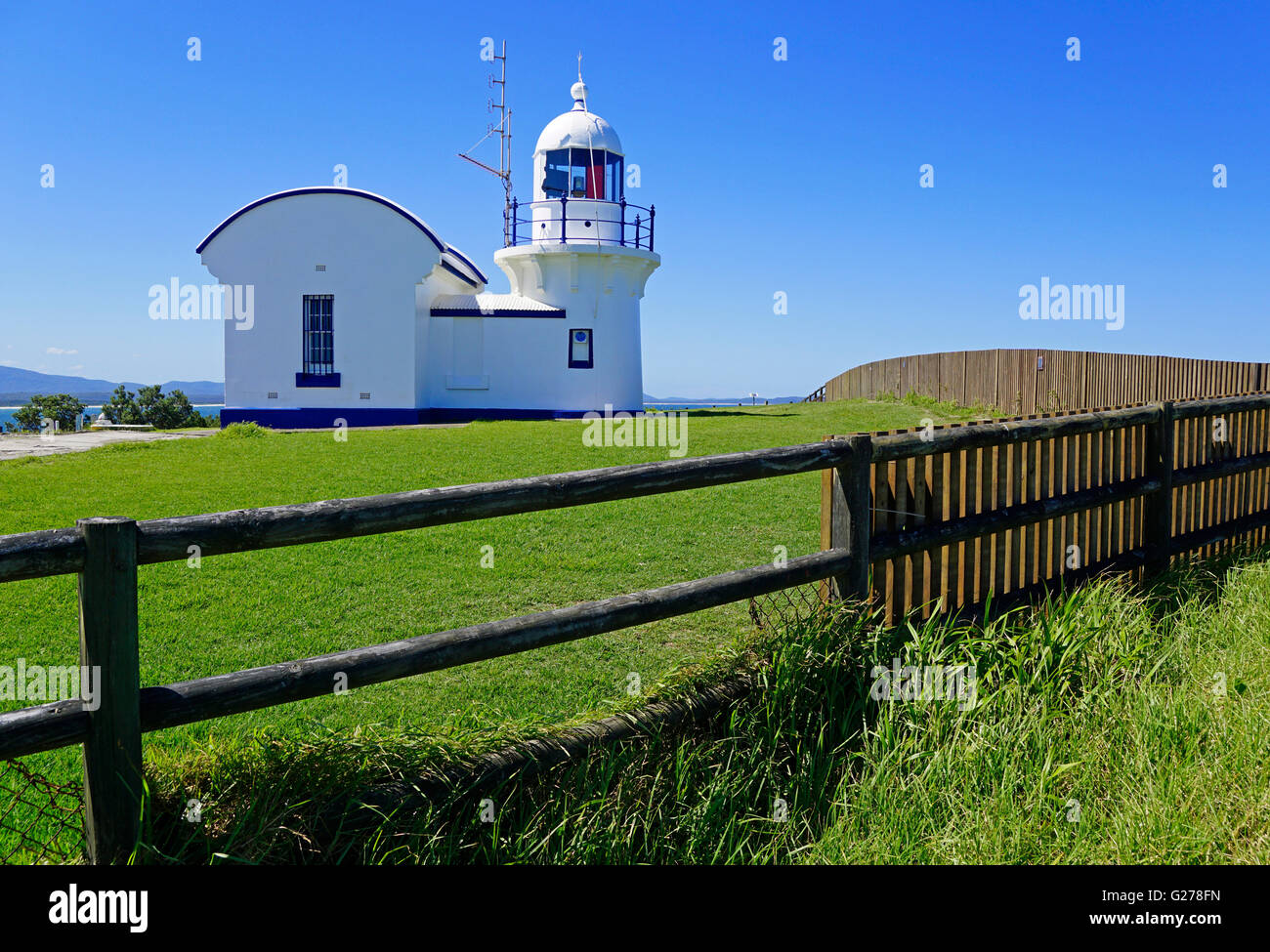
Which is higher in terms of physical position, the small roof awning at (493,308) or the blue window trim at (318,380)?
the small roof awning at (493,308)

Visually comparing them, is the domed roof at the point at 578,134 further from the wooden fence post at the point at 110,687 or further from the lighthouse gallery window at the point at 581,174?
the wooden fence post at the point at 110,687

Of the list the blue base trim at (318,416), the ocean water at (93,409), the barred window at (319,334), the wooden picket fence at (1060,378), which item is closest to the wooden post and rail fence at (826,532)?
the wooden picket fence at (1060,378)

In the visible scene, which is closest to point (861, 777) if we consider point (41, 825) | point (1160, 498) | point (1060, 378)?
point (41, 825)

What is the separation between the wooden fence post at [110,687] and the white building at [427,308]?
79.4 ft

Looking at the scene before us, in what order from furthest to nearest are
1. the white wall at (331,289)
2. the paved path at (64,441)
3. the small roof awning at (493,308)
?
the small roof awning at (493,308), the white wall at (331,289), the paved path at (64,441)

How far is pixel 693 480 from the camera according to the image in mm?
4070

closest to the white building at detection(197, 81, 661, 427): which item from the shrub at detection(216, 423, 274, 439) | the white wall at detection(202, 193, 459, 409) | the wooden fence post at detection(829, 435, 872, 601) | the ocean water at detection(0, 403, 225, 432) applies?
the white wall at detection(202, 193, 459, 409)

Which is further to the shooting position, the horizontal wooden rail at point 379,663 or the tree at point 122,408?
the tree at point 122,408

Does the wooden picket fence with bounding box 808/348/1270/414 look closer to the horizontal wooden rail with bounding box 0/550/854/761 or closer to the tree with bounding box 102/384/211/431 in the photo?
the horizontal wooden rail with bounding box 0/550/854/761

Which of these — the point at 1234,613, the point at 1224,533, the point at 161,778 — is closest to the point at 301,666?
the point at 161,778

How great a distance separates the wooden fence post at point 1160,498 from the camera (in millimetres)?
6535

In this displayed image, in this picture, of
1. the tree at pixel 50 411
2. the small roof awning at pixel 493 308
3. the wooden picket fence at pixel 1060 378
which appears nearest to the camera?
the wooden picket fence at pixel 1060 378

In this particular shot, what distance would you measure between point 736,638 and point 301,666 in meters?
2.31
